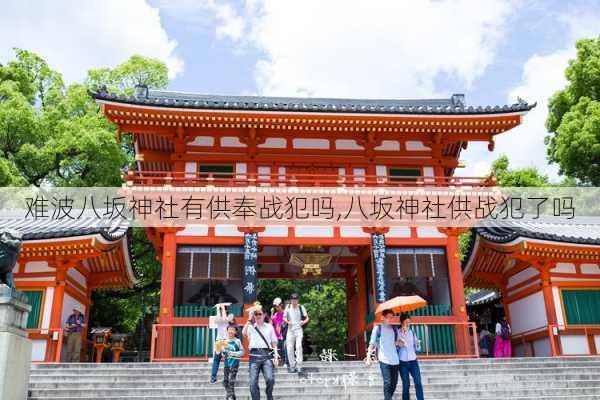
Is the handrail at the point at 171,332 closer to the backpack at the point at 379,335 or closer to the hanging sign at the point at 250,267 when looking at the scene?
the hanging sign at the point at 250,267

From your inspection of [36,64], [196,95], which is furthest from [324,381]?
[36,64]

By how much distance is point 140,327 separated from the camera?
95.2 feet

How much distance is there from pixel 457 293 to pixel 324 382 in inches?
254

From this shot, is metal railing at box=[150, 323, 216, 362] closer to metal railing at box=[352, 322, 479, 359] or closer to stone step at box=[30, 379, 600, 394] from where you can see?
stone step at box=[30, 379, 600, 394]

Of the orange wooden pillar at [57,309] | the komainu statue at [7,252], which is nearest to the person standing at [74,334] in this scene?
the orange wooden pillar at [57,309]

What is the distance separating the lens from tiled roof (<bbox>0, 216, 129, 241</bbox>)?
14.0 m

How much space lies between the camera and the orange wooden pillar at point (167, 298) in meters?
14.2

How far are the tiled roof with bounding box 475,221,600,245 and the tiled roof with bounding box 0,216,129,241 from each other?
11.6 meters

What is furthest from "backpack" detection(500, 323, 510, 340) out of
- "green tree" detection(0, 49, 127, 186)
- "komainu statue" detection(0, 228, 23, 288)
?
"green tree" detection(0, 49, 127, 186)

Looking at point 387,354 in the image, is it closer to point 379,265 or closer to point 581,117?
point 379,265

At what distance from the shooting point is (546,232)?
18.0m

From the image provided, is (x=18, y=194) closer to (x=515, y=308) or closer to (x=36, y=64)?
(x=36, y=64)

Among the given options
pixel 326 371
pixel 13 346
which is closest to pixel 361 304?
pixel 326 371

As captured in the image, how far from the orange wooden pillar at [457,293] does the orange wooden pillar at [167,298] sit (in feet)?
26.4
